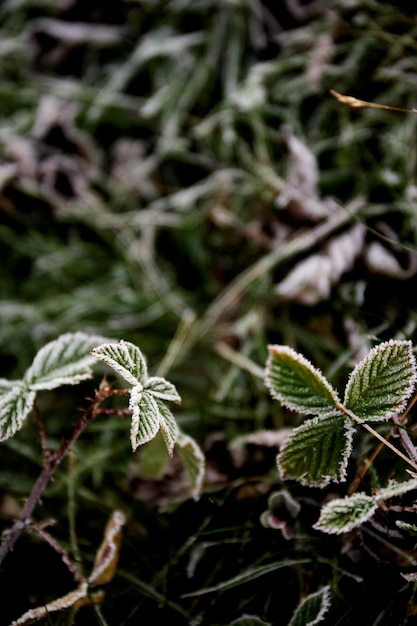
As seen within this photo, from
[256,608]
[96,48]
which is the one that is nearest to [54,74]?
[96,48]

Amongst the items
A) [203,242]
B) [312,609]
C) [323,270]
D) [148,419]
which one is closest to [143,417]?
[148,419]

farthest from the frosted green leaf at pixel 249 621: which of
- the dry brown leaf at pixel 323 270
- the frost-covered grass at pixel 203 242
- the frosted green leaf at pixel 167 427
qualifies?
the dry brown leaf at pixel 323 270

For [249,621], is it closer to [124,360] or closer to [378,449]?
[378,449]

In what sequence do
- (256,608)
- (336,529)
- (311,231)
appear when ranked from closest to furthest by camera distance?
1. (336,529)
2. (256,608)
3. (311,231)

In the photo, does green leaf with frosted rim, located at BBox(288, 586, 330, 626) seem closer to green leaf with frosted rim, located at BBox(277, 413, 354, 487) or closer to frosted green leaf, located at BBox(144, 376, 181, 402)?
green leaf with frosted rim, located at BBox(277, 413, 354, 487)

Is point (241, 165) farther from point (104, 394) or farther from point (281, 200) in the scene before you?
point (104, 394)

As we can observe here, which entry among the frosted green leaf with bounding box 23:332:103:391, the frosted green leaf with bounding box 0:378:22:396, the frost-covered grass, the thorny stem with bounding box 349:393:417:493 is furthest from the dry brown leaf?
the frosted green leaf with bounding box 0:378:22:396
